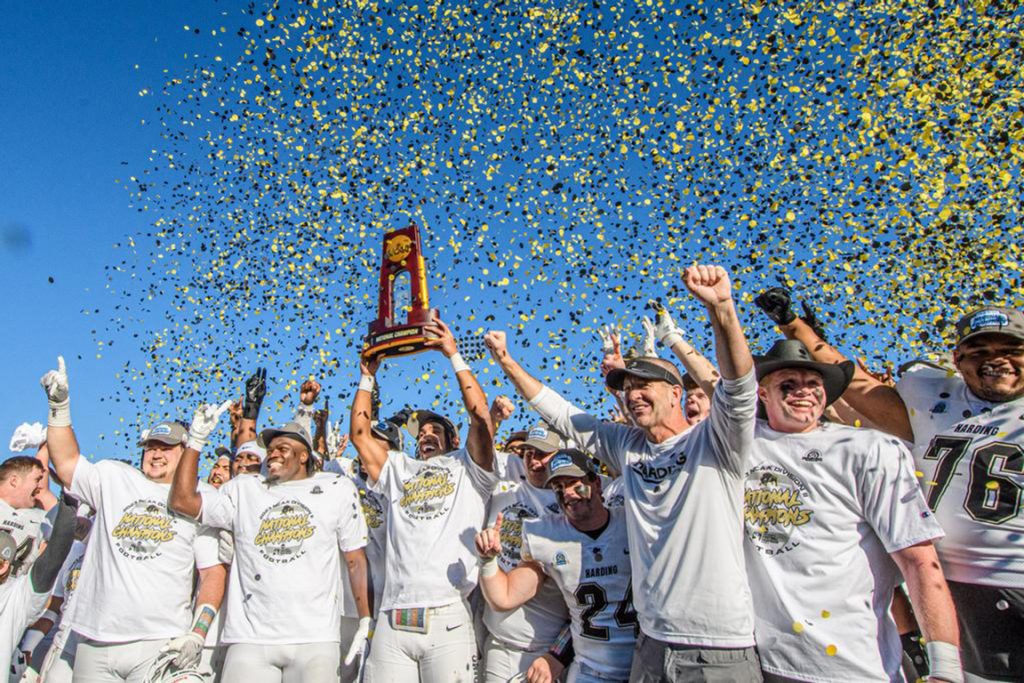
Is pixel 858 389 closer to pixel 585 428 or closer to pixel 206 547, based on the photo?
pixel 585 428

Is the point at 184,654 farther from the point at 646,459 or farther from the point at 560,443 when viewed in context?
the point at 646,459

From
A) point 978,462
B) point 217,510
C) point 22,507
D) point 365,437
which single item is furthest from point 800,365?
point 22,507

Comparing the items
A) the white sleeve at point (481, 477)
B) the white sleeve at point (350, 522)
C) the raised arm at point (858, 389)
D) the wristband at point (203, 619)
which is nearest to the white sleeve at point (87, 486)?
the wristband at point (203, 619)

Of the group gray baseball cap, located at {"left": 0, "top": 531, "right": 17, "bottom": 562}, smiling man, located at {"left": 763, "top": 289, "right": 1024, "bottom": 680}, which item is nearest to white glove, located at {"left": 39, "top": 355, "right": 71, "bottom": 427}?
gray baseball cap, located at {"left": 0, "top": 531, "right": 17, "bottom": 562}

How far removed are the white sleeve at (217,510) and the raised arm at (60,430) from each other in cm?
121

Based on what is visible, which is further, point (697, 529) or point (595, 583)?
point (595, 583)

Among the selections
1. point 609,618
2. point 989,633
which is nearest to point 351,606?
point 609,618

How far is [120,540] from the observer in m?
5.44

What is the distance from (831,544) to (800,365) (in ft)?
3.22

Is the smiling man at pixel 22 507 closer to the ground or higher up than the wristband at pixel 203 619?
higher up

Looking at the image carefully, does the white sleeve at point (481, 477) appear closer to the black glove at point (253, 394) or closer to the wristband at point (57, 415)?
the black glove at point (253, 394)

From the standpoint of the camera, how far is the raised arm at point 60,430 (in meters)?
5.73

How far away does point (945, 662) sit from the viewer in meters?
3.19

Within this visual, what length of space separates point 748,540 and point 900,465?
89 cm
